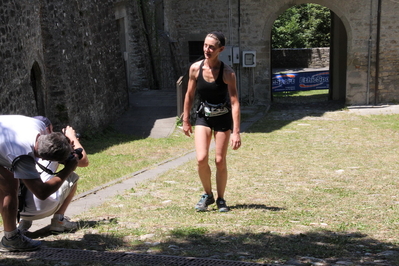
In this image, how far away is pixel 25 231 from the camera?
5.08 meters

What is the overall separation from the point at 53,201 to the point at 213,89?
6.65ft

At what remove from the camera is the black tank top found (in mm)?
5977

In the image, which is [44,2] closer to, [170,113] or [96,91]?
[96,91]

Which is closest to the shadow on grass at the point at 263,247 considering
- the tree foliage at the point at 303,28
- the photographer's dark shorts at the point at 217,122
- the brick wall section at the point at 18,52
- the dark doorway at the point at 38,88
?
the photographer's dark shorts at the point at 217,122

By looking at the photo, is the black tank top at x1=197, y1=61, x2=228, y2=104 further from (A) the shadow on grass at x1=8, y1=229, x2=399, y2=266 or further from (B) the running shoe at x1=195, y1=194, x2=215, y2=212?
(A) the shadow on grass at x1=8, y1=229, x2=399, y2=266

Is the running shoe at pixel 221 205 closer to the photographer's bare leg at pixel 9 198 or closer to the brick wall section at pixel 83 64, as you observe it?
the photographer's bare leg at pixel 9 198

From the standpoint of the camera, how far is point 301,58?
31.0 meters

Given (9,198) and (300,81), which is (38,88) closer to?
(9,198)

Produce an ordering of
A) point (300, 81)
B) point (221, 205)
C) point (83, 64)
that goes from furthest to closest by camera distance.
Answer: point (300, 81) < point (83, 64) < point (221, 205)

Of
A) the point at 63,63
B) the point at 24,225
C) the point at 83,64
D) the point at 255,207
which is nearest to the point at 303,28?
the point at 83,64

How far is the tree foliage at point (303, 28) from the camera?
31.7 m

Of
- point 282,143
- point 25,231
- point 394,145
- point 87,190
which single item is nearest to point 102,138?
point 282,143

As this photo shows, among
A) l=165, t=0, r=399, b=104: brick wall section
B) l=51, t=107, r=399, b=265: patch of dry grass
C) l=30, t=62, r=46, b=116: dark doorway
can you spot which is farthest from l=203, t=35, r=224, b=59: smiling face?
l=165, t=0, r=399, b=104: brick wall section

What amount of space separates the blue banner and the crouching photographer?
19562 mm
